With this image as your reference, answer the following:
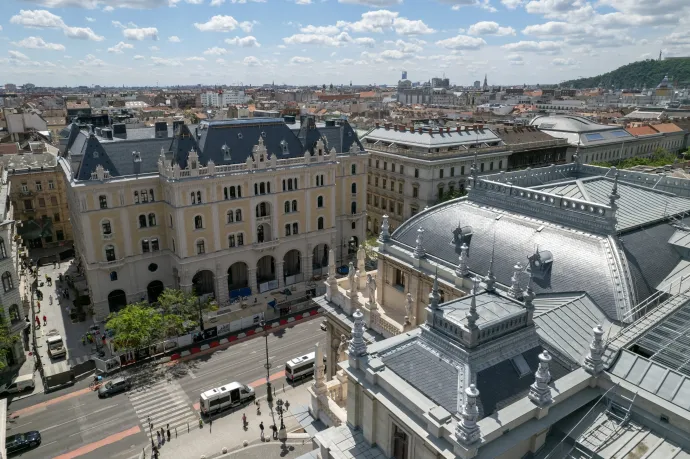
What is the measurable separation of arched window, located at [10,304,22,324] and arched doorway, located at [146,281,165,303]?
1948 centimetres

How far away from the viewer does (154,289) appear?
79812 millimetres

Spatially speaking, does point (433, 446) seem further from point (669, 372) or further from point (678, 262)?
point (678, 262)

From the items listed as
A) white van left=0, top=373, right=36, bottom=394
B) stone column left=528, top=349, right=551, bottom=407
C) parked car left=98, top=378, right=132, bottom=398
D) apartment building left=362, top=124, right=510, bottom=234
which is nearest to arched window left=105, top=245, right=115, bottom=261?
white van left=0, top=373, right=36, bottom=394

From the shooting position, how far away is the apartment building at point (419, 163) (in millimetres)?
99062

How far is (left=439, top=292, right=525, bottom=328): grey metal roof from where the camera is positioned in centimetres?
2381

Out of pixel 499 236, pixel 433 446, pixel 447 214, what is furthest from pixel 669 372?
pixel 447 214

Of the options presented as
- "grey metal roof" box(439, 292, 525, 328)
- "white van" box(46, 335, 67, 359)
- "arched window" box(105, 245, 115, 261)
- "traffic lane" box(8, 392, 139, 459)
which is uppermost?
"grey metal roof" box(439, 292, 525, 328)

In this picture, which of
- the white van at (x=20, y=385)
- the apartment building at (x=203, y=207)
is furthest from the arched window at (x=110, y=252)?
the white van at (x=20, y=385)

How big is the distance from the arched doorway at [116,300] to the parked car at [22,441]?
28164mm

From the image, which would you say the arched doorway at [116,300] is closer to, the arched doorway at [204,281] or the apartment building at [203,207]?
the apartment building at [203,207]

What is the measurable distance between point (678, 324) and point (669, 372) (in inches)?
180

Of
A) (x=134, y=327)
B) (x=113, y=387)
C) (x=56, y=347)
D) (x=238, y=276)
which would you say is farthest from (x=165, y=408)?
(x=238, y=276)

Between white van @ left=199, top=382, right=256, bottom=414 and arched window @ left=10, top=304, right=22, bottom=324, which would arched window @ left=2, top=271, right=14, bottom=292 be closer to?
arched window @ left=10, top=304, right=22, bottom=324

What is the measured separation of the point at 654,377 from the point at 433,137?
82.8 m
